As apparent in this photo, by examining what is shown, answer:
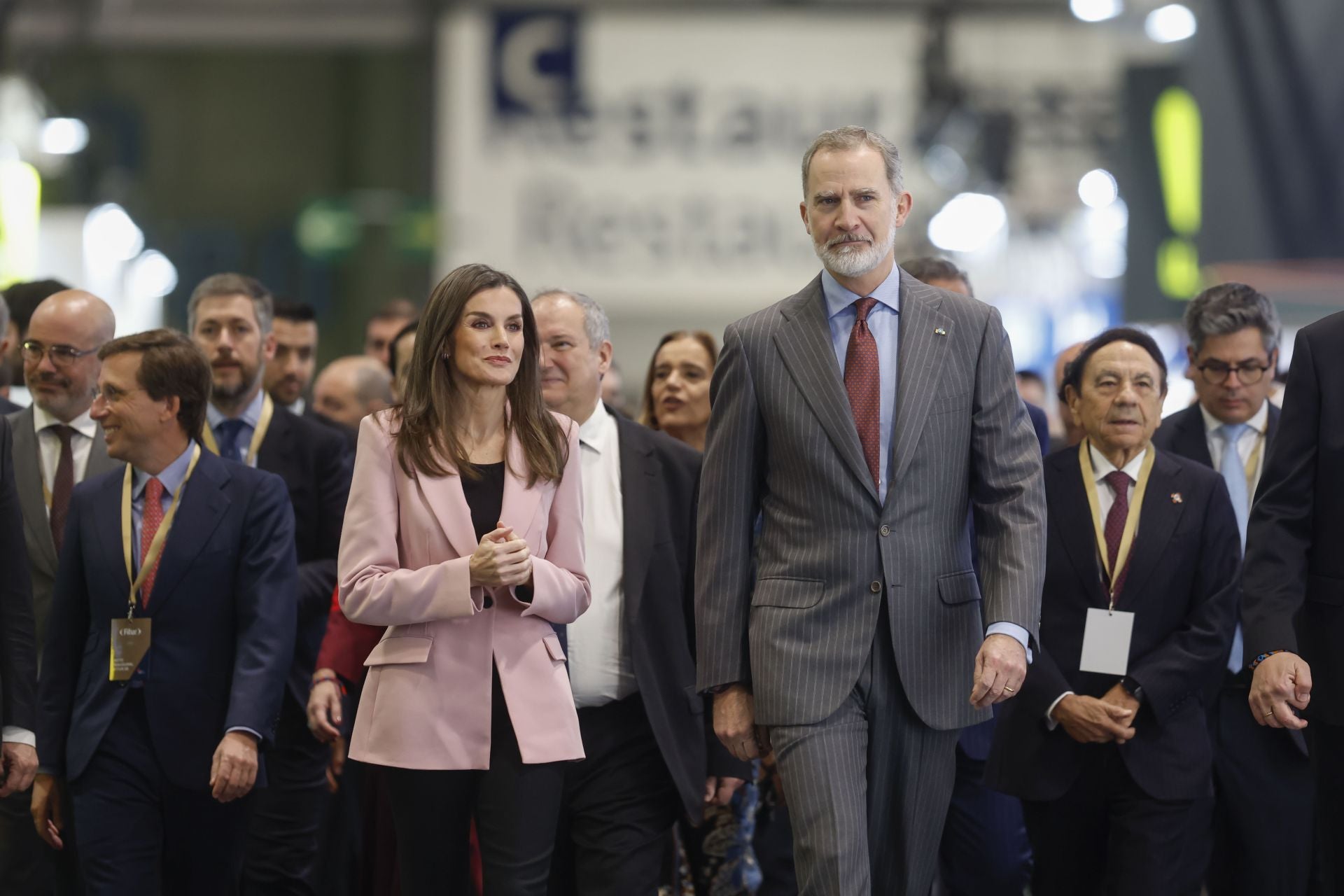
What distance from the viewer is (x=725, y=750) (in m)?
4.25

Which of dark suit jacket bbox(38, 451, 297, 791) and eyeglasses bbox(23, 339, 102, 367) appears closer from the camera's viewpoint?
dark suit jacket bbox(38, 451, 297, 791)

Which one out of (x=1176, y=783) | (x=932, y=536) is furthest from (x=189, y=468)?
(x=1176, y=783)

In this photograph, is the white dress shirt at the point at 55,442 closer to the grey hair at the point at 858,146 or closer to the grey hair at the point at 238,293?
the grey hair at the point at 238,293

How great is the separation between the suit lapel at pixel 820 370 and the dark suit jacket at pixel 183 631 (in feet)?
4.87

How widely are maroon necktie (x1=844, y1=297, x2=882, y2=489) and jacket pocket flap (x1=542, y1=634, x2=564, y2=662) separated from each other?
780 millimetres

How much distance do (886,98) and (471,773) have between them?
11.8 m

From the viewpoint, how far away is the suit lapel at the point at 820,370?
11.1 ft

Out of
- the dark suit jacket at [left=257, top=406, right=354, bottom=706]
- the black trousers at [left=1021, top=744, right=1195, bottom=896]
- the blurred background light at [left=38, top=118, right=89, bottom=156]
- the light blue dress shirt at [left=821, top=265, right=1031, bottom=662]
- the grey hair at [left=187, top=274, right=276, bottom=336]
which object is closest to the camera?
the light blue dress shirt at [left=821, top=265, right=1031, bottom=662]

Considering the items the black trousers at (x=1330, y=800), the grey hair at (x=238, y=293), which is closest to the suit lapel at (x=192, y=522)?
the grey hair at (x=238, y=293)

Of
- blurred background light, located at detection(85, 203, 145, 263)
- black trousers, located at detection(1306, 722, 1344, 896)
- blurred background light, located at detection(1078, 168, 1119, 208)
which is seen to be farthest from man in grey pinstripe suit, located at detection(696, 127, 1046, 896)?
blurred background light, located at detection(85, 203, 145, 263)

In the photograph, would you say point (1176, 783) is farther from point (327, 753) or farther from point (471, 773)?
point (327, 753)

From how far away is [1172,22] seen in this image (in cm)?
1247

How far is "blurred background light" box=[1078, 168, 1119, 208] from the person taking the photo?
14539 millimetres

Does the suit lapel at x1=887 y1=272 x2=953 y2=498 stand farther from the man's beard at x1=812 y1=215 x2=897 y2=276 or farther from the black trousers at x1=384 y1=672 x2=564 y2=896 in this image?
the black trousers at x1=384 y1=672 x2=564 y2=896
